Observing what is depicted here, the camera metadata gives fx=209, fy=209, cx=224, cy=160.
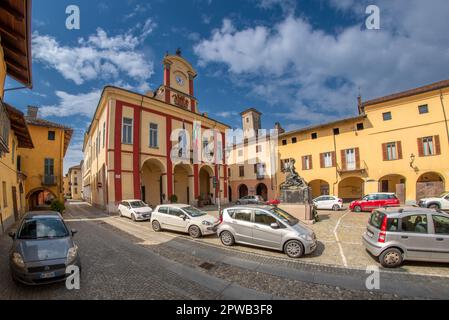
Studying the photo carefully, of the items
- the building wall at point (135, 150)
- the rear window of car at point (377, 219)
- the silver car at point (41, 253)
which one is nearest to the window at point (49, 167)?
the building wall at point (135, 150)

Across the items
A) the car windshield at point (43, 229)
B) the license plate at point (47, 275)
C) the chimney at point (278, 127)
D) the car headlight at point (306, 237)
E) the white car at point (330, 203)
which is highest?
the chimney at point (278, 127)

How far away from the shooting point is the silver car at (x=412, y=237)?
559 centimetres

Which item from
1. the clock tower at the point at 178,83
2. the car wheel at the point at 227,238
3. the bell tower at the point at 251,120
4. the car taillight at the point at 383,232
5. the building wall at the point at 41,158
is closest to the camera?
the car taillight at the point at 383,232

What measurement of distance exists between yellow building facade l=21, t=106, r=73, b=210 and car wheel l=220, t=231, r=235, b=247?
1983 centimetres

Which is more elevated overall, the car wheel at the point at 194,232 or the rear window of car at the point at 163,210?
the rear window of car at the point at 163,210

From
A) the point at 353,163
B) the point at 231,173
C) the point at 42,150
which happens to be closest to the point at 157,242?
the point at 42,150

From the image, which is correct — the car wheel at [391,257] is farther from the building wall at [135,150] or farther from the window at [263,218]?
the building wall at [135,150]

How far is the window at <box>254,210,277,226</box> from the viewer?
286 inches

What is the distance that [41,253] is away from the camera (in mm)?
4738

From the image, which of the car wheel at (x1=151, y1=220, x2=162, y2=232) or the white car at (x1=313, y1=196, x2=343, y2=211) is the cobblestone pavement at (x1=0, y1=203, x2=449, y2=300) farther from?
the white car at (x1=313, y1=196, x2=343, y2=211)

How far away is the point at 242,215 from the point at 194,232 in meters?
2.93

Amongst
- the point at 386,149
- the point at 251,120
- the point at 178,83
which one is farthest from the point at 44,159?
the point at 386,149

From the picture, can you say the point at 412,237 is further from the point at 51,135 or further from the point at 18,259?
the point at 51,135

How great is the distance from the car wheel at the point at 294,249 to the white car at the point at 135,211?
35.1ft
